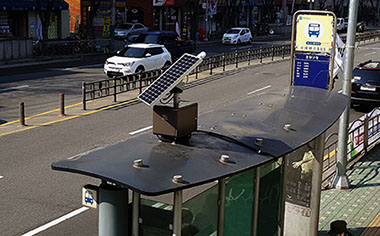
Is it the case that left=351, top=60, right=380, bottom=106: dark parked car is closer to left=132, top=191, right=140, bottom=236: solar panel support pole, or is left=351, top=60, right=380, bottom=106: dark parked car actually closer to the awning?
left=132, top=191, right=140, bottom=236: solar panel support pole

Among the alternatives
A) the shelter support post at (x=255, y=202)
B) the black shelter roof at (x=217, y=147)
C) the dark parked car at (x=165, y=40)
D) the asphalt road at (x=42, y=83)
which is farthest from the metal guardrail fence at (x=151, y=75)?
the shelter support post at (x=255, y=202)

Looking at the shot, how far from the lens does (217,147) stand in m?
5.51

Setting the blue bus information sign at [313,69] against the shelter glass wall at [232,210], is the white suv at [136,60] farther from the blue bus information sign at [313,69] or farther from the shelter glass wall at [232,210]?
the shelter glass wall at [232,210]

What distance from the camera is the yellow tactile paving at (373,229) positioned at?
357 inches

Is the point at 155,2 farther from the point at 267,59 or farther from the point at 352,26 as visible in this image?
the point at 352,26

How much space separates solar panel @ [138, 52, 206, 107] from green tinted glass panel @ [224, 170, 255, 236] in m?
1.15

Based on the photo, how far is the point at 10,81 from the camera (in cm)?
2605

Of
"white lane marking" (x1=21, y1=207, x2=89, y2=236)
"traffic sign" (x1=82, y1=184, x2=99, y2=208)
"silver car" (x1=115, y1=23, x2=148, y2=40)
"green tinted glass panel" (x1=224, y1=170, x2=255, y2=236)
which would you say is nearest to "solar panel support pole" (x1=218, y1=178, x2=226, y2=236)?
"green tinted glass panel" (x1=224, y1=170, x2=255, y2=236)

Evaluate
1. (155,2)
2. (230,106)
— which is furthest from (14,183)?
(155,2)

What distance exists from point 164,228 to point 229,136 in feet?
4.03

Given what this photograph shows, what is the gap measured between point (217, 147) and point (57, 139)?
1066cm

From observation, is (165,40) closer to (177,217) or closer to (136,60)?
(136,60)

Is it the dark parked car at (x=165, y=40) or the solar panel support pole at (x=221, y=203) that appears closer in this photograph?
the solar panel support pole at (x=221, y=203)

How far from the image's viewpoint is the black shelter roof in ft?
15.2
